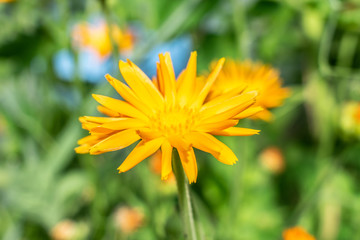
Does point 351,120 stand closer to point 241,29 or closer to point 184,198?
point 241,29

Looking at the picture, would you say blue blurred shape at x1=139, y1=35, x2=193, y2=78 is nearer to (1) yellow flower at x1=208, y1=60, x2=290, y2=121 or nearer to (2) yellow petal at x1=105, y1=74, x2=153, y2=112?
(1) yellow flower at x1=208, y1=60, x2=290, y2=121

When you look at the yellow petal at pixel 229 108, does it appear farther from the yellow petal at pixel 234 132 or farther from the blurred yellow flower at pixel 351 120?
the blurred yellow flower at pixel 351 120

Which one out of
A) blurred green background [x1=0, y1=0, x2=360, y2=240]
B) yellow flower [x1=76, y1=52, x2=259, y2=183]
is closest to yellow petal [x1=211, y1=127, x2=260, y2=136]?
yellow flower [x1=76, y1=52, x2=259, y2=183]

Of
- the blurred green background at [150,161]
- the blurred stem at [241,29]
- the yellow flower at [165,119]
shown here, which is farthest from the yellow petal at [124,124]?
the blurred stem at [241,29]

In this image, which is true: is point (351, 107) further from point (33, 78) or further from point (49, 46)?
point (33, 78)

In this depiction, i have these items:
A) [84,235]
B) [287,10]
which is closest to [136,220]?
[84,235]

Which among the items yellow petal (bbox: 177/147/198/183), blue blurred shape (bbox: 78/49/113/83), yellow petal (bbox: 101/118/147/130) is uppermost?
blue blurred shape (bbox: 78/49/113/83)
